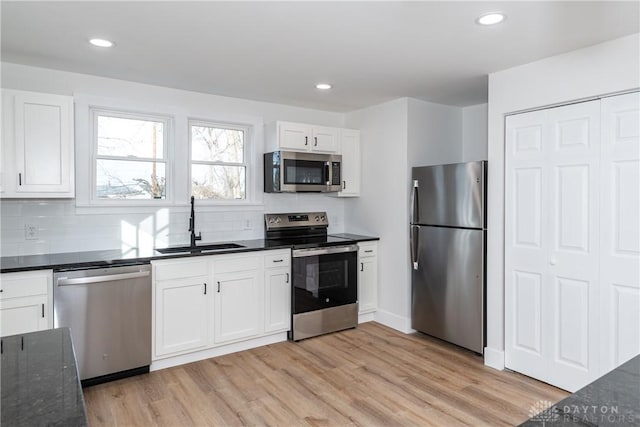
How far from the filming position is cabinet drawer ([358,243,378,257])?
176 inches

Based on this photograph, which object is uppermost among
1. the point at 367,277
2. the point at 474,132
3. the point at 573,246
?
the point at 474,132

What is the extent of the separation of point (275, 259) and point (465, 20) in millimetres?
2489

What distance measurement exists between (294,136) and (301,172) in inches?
15.0

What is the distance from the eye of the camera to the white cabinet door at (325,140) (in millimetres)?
4465

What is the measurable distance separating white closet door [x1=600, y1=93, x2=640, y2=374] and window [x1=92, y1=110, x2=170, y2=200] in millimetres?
3581

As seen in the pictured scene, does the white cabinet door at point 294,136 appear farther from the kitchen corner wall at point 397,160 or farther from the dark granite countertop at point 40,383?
the dark granite countertop at point 40,383

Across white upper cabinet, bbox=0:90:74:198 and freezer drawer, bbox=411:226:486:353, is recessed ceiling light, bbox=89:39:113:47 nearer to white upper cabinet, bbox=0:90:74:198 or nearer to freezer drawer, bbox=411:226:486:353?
white upper cabinet, bbox=0:90:74:198

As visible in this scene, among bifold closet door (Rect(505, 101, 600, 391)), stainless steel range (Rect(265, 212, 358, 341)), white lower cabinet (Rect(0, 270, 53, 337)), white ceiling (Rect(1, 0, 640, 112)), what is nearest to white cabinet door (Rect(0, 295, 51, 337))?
white lower cabinet (Rect(0, 270, 53, 337))

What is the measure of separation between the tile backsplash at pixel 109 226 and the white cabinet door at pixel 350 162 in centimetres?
67

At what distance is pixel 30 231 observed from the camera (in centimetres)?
325

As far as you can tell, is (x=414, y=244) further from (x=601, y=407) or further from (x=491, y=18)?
(x=601, y=407)

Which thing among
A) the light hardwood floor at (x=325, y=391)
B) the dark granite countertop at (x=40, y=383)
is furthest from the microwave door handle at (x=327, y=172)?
the dark granite countertop at (x=40, y=383)

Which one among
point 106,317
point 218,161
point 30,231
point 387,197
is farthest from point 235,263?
point 387,197

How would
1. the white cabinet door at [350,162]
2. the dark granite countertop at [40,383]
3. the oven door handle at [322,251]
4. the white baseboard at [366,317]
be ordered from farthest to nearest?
the white cabinet door at [350,162] < the white baseboard at [366,317] < the oven door handle at [322,251] < the dark granite countertop at [40,383]
